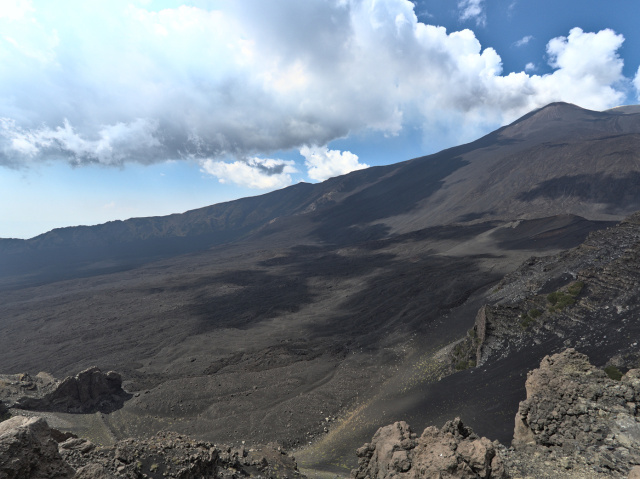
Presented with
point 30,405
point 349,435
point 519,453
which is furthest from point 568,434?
point 30,405

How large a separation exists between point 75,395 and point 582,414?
3467 cm

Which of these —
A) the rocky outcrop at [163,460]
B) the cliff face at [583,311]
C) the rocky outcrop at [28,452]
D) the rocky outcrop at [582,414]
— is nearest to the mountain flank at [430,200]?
the cliff face at [583,311]

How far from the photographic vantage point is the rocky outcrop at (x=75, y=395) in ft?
87.1

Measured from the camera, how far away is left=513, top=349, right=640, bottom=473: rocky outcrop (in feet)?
32.4

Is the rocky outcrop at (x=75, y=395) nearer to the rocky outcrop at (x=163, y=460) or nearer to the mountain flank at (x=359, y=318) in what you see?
the mountain flank at (x=359, y=318)

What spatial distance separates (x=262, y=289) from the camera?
6544cm

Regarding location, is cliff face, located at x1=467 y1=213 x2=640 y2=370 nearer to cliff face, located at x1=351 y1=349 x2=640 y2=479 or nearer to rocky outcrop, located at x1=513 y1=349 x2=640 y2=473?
rocky outcrop, located at x1=513 y1=349 x2=640 y2=473

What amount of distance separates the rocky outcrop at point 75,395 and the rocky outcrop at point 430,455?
26880 mm

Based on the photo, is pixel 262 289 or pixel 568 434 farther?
pixel 262 289

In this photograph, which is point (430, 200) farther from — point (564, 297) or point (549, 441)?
point (549, 441)

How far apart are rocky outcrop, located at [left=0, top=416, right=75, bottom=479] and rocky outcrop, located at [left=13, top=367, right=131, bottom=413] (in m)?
27.8

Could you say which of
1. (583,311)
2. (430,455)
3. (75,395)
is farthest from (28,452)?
(75,395)

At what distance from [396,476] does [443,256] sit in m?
61.6

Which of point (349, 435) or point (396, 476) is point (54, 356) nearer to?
point (349, 435)
